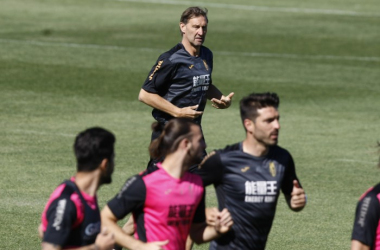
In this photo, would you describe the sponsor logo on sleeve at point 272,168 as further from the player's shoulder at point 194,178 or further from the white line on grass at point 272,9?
the white line on grass at point 272,9

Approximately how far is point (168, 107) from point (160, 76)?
469mm

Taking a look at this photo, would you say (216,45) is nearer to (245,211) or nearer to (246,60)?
(246,60)

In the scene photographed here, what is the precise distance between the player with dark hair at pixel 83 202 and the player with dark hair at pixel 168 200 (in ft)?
1.52

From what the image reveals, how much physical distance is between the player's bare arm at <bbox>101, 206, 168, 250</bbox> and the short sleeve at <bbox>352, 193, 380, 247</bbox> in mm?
1446

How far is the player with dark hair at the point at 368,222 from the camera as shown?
7.25 m

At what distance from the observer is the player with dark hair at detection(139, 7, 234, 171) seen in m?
11.3

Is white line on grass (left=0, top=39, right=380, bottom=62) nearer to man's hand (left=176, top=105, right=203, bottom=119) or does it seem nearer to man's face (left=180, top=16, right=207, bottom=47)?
man's face (left=180, top=16, right=207, bottom=47)

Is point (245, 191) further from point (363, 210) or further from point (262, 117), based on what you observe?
point (363, 210)

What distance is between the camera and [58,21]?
32312 millimetres

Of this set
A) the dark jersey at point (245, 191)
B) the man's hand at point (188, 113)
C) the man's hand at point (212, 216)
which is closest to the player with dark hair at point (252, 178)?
the dark jersey at point (245, 191)

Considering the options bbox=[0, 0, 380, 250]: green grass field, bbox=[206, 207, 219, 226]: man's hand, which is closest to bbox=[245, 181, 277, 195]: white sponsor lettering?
bbox=[206, 207, 219, 226]: man's hand

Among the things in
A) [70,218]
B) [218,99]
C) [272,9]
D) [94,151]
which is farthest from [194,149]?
[272,9]

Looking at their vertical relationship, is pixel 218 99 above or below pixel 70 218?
below

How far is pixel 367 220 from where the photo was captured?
725 centimetres
